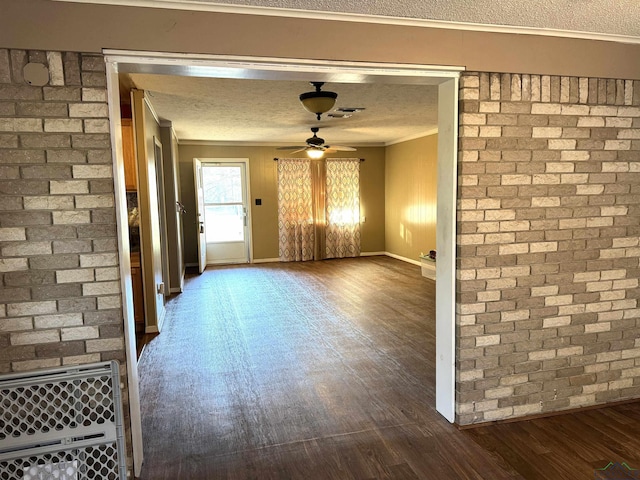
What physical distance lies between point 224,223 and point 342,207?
7.87 feet

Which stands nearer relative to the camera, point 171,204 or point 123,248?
point 123,248

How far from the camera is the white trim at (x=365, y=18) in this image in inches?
74.2

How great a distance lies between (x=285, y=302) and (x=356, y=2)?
→ 402cm

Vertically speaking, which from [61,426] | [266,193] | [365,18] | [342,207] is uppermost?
[365,18]

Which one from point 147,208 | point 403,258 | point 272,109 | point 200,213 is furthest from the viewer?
point 403,258

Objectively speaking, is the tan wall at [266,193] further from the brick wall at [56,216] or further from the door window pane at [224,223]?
the brick wall at [56,216]

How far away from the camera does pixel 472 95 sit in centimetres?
234

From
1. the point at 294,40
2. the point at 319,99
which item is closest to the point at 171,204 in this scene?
the point at 319,99

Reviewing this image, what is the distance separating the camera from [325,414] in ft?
8.91

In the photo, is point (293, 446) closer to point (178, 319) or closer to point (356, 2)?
point (356, 2)

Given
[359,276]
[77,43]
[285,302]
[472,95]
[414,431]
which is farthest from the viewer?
[359,276]

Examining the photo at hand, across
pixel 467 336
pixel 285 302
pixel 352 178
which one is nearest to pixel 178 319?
pixel 285 302

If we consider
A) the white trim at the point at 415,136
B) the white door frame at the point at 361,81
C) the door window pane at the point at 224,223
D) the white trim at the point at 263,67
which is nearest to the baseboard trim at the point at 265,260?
the door window pane at the point at 224,223

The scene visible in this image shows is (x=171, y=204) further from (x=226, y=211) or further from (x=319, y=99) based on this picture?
(x=319, y=99)
